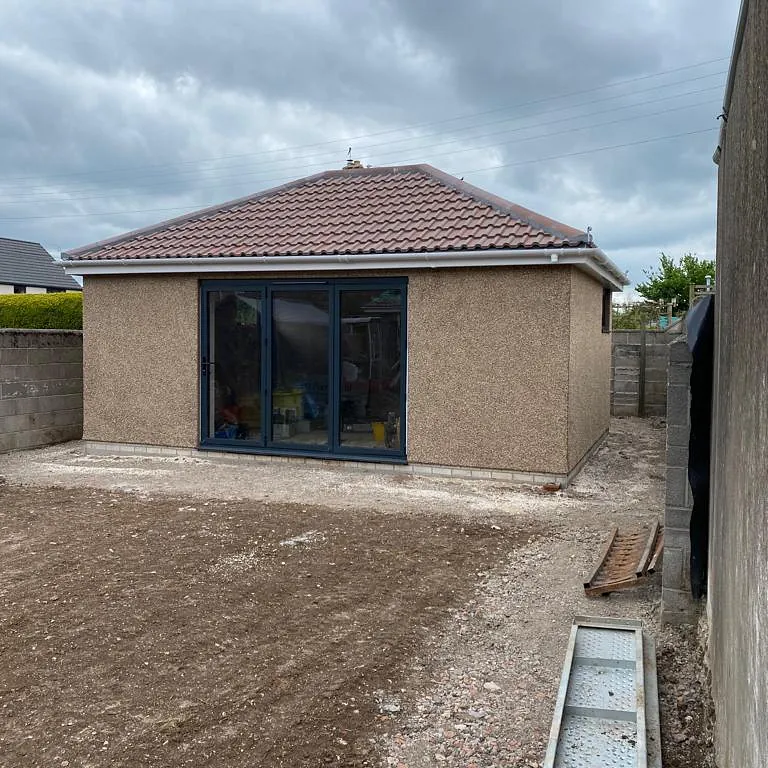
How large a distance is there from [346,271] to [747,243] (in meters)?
8.12

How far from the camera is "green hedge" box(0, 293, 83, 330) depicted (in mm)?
16297

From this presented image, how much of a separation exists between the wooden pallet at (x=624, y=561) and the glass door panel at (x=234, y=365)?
5796mm

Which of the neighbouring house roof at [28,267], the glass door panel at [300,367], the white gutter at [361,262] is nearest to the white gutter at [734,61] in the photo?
the white gutter at [361,262]

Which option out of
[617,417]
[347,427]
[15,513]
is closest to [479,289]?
[347,427]

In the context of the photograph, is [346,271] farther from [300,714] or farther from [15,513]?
[300,714]

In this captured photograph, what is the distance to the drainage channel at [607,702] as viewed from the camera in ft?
11.0

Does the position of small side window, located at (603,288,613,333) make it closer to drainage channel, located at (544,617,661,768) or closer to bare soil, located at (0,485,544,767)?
bare soil, located at (0,485,544,767)

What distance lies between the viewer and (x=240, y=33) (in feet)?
36.8

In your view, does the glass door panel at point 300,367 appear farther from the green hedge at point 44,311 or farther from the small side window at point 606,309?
the green hedge at point 44,311

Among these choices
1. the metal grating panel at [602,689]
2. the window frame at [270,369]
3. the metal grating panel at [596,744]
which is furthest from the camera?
the window frame at [270,369]

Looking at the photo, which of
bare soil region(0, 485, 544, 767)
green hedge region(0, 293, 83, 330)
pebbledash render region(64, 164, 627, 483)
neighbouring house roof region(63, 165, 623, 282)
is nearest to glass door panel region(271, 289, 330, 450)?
pebbledash render region(64, 164, 627, 483)

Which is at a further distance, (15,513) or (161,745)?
(15,513)

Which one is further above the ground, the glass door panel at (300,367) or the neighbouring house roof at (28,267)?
→ the neighbouring house roof at (28,267)

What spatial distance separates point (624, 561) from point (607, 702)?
2.38 meters
